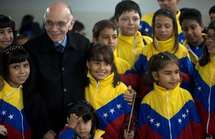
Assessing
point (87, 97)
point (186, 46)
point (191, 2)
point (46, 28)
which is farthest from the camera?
point (191, 2)

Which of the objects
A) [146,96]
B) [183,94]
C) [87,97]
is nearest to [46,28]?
[87,97]

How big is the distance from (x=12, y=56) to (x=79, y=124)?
0.74 m

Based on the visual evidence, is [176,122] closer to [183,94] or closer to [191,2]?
[183,94]

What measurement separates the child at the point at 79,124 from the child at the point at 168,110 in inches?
17.7

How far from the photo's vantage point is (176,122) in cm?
307

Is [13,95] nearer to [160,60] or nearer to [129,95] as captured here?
[129,95]

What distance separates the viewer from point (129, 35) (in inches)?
144

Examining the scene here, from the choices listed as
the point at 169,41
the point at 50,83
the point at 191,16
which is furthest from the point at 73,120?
the point at 191,16

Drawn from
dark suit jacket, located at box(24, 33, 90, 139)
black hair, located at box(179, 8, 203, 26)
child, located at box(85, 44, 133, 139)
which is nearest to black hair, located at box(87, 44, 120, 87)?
child, located at box(85, 44, 133, 139)

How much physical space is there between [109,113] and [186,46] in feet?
3.38

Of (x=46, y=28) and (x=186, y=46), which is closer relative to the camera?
(x=46, y=28)

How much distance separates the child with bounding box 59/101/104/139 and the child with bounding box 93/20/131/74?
65 centimetres

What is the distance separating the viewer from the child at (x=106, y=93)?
3.12m

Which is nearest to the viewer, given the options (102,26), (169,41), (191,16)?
(169,41)
